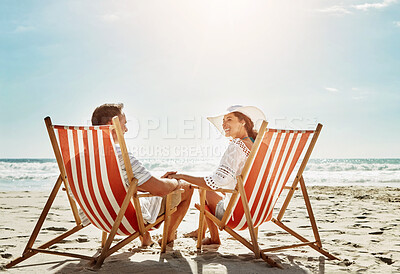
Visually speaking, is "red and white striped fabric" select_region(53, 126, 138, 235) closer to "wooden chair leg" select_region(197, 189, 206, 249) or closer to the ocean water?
"wooden chair leg" select_region(197, 189, 206, 249)

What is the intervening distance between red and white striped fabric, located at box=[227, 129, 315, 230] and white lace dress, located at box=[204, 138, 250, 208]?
11 centimetres

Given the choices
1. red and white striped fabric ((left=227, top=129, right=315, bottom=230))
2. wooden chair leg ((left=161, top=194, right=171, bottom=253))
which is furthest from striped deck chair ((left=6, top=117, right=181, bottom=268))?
red and white striped fabric ((left=227, top=129, right=315, bottom=230))

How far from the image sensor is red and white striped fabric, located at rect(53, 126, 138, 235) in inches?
103

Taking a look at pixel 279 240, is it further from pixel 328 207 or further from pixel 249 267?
pixel 328 207

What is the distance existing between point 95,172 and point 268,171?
1.23 m

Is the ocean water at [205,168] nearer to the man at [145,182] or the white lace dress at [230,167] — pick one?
the man at [145,182]

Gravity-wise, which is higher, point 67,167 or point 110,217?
point 67,167

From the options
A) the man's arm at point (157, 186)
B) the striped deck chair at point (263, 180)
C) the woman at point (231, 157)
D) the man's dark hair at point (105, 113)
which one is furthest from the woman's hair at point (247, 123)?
the man's dark hair at point (105, 113)

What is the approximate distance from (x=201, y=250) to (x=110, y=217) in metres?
0.87

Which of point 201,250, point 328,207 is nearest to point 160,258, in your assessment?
point 201,250

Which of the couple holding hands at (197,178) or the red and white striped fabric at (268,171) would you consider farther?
the red and white striped fabric at (268,171)

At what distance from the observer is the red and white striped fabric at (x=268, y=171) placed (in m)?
2.90

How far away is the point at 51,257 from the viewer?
3061 mm

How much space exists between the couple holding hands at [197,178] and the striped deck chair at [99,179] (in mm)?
95
